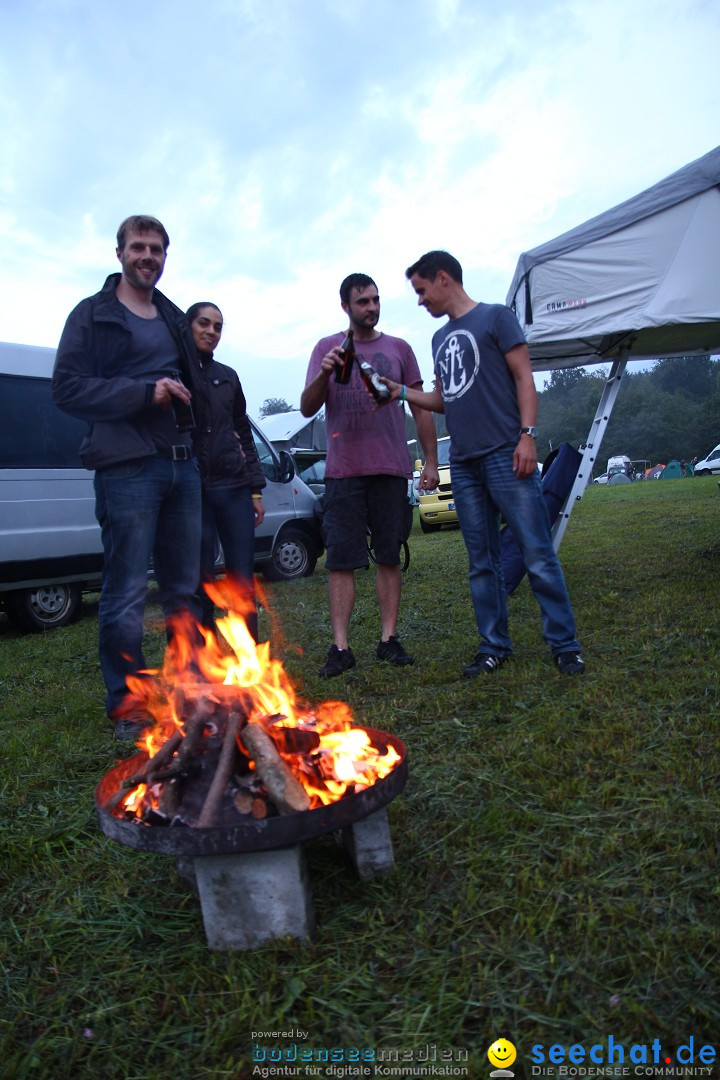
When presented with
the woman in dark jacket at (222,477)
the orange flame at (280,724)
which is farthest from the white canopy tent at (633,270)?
the orange flame at (280,724)

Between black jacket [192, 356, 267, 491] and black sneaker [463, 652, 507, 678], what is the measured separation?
1.65 m

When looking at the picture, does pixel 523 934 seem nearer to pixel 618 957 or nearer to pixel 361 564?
pixel 618 957

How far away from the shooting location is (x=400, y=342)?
429 cm

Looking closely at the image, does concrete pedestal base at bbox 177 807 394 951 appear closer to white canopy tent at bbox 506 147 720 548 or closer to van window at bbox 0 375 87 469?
white canopy tent at bbox 506 147 720 548

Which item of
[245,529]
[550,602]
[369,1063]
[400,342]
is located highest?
[400,342]

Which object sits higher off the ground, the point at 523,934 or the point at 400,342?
the point at 400,342

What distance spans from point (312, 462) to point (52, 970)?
1119cm

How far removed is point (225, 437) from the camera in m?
4.28

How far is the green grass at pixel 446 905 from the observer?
4.98ft

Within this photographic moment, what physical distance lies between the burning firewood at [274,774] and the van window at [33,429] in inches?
205

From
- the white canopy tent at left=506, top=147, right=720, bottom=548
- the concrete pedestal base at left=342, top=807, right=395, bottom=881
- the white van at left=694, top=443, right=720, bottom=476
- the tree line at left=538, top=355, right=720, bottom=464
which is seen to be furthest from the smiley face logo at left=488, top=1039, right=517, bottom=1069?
the tree line at left=538, top=355, right=720, bottom=464

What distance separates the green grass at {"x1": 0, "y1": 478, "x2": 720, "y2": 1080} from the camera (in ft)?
4.98

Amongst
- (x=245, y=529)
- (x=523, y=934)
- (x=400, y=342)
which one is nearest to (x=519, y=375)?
(x=400, y=342)

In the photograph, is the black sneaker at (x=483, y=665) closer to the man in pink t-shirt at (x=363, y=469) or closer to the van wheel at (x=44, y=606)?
the man in pink t-shirt at (x=363, y=469)
